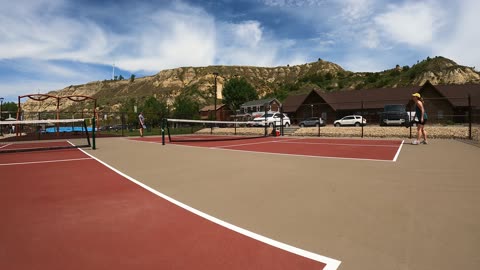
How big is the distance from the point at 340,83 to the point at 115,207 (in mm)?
114005

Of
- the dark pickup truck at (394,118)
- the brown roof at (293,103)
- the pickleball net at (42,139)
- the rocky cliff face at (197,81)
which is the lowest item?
the pickleball net at (42,139)

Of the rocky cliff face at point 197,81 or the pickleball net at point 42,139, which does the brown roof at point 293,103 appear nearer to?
the pickleball net at point 42,139

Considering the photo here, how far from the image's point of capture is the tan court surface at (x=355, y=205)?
2.58 m

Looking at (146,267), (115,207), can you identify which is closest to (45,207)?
(115,207)

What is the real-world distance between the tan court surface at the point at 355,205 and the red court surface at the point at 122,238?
318mm

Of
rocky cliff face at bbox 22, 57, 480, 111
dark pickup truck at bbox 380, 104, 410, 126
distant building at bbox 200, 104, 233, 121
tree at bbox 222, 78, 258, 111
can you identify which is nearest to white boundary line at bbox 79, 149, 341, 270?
dark pickup truck at bbox 380, 104, 410, 126

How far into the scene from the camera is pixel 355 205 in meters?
3.94

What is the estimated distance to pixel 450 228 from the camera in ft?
9.99

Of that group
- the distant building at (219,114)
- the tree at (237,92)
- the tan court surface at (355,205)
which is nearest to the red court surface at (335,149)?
the tan court surface at (355,205)

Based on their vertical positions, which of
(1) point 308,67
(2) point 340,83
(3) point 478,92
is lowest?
(3) point 478,92

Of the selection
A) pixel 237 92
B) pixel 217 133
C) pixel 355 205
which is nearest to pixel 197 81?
pixel 237 92

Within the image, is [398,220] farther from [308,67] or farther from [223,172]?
[308,67]

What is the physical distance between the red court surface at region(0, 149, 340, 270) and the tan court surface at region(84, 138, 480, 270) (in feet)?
1.04

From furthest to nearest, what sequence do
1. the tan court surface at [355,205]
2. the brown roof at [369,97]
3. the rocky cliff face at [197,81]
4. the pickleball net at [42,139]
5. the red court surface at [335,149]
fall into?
the rocky cliff face at [197,81] < the brown roof at [369,97] < the pickleball net at [42,139] < the red court surface at [335,149] < the tan court surface at [355,205]
